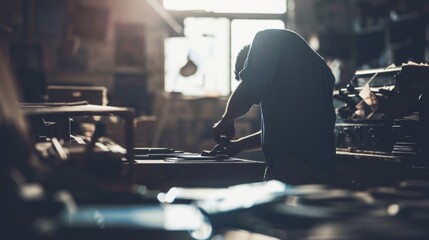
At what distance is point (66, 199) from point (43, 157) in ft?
2.02

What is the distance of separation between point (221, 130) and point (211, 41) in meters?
6.83

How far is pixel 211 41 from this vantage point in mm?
10125

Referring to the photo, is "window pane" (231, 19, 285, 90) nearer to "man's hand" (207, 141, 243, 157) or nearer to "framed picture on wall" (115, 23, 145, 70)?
"framed picture on wall" (115, 23, 145, 70)

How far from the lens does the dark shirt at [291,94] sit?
124 inches

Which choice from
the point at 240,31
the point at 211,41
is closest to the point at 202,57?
the point at 211,41

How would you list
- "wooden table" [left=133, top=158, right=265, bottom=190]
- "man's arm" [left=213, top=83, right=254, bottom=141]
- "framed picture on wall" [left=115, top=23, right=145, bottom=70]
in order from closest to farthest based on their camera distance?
1. "wooden table" [left=133, top=158, right=265, bottom=190]
2. "man's arm" [left=213, top=83, right=254, bottom=141]
3. "framed picture on wall" [left=115, top=23, right=145, bottom=70]

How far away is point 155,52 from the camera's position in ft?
33.2

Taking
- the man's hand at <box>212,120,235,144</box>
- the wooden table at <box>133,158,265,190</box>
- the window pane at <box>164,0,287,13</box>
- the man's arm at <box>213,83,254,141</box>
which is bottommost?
the wooden table at <box>133,158,265,190</box>

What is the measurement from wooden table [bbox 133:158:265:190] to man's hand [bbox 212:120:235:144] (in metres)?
0.25

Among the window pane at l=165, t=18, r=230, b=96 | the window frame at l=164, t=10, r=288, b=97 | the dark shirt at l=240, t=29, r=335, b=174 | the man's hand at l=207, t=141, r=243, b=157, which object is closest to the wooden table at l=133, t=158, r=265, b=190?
the dark shirt at l=240, t=29, r=335, b=174

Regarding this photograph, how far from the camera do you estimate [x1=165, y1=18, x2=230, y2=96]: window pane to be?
10.1 metres

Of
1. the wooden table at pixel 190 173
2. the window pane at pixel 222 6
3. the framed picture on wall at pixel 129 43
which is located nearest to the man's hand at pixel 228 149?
the wooden table at pixel 190 173

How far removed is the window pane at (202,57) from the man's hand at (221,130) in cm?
650

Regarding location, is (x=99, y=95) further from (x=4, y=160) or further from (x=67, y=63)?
(x=67, y=63)
